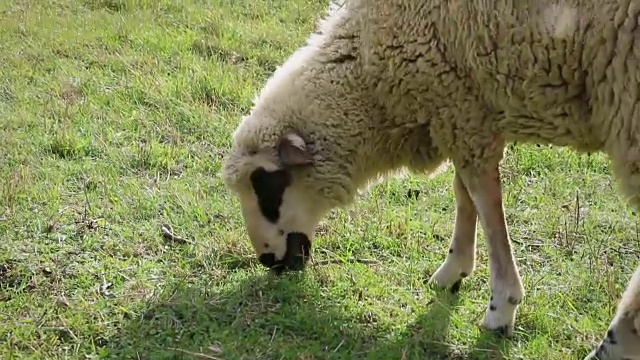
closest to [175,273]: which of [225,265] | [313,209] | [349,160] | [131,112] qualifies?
[225,265]

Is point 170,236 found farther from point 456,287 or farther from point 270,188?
point 456,287

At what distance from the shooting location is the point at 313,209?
14.6 ft

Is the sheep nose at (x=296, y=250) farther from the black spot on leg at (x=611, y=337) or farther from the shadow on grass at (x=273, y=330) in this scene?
the black spot on leg at (x=611, y=337)

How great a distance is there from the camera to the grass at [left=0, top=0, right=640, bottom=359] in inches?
153

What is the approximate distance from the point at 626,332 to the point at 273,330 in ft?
4.95

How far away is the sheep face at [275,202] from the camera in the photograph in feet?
14.1

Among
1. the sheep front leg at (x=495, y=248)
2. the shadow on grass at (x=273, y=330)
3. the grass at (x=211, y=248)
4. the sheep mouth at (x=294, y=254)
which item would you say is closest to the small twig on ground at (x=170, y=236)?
the grass at (x=211, y=248)

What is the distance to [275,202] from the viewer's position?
4.35m

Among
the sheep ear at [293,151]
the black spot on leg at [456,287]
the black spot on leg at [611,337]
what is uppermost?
the sheep ear at [293,151]

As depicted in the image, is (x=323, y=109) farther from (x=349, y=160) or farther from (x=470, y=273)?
(x=470, y=273)

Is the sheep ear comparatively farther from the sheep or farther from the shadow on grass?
the shadow on grass

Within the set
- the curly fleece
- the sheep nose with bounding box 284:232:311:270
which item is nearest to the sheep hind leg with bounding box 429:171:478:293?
the curly fleece

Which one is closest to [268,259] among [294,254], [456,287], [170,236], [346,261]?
[294,254]

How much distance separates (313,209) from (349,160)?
33 cm
